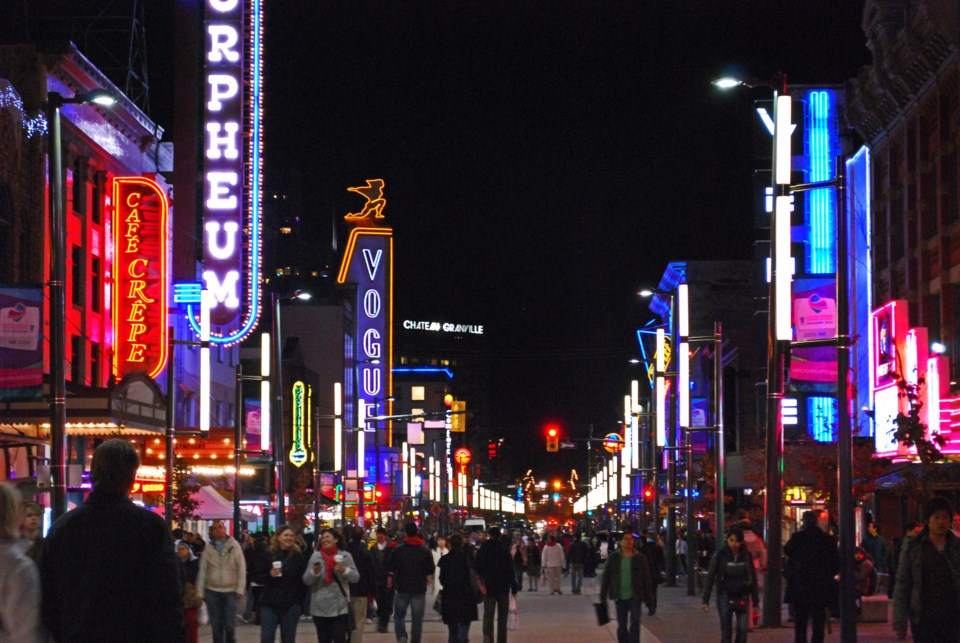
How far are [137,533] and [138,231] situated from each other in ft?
138

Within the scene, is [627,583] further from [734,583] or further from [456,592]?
[456,592]

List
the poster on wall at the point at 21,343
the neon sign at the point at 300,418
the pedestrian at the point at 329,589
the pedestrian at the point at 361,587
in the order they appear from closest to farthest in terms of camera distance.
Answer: the pedestrian at the point at 329,589, the pedestrian at the point at 361,587, the poster on wall at the point at 21,343, the neon sign at the point at 300,418

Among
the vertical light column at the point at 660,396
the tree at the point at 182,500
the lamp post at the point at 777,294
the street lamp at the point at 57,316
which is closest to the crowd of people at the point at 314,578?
the lamp post at the point at 777,294

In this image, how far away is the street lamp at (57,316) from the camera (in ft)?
75.2

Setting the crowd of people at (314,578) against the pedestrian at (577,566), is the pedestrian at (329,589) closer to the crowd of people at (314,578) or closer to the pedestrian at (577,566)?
the crowd of people at (314,578)

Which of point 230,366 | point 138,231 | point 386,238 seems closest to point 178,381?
point 138,231

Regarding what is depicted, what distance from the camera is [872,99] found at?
45.8m

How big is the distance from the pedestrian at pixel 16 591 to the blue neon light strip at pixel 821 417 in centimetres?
5406

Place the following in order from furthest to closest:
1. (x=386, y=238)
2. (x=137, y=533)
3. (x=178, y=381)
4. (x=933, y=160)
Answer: (x=386, y=238), (x=178, y=381), (x=933, y=160), (x=137, y=533)

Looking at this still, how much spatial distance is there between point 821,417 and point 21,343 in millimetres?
37950

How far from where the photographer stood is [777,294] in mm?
23094

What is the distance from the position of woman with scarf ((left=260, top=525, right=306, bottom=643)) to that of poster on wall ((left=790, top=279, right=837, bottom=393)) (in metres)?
16.3

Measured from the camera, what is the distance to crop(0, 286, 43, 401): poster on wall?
3114 centimetres

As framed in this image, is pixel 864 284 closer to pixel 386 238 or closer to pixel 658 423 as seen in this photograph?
pixel 658 423
